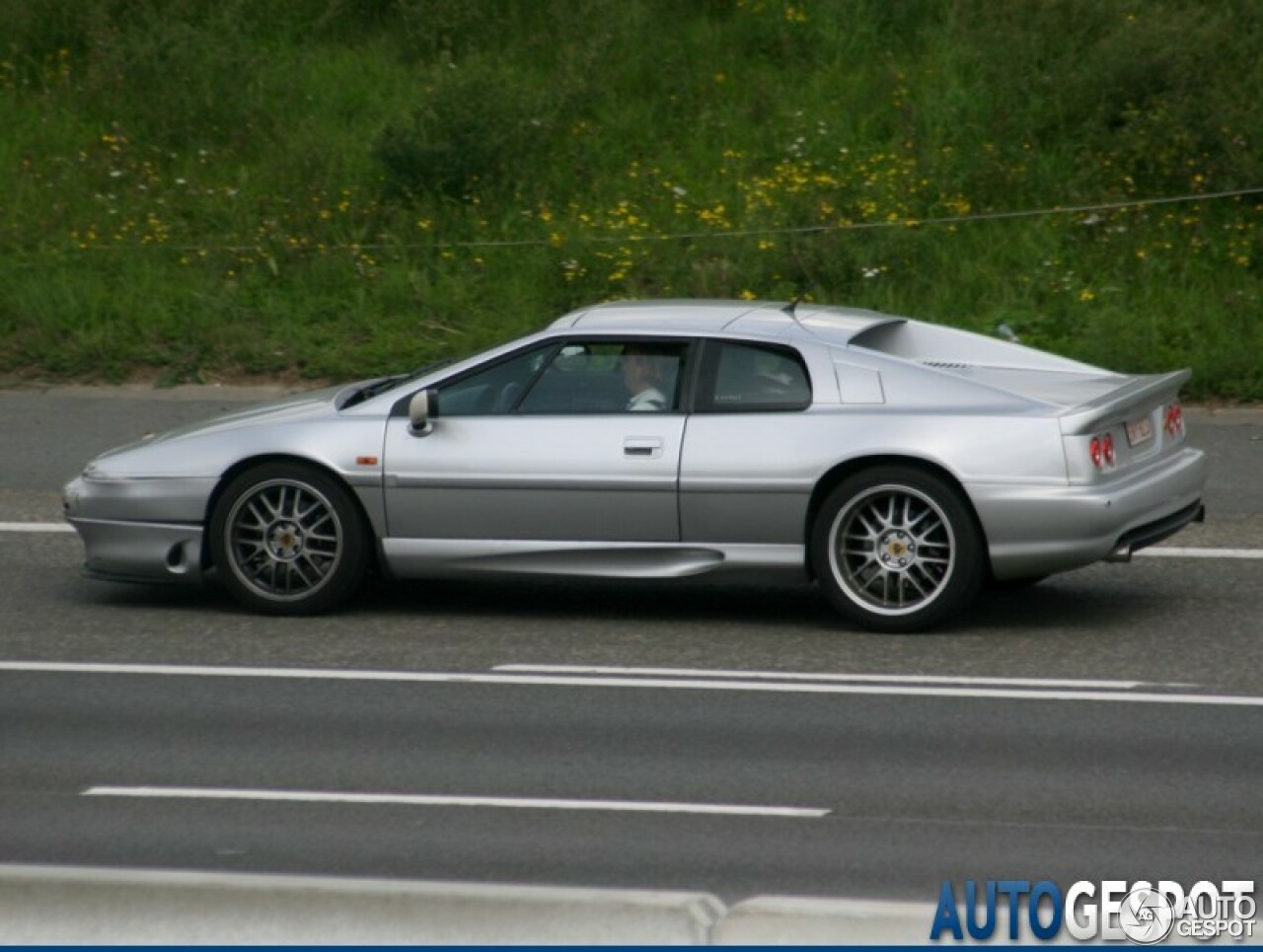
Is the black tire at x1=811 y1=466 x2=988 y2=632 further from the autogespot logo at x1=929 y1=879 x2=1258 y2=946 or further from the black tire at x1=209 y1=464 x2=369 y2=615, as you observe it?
the autogespot logo at x1=929 y1=879 x2=1258 y2=946

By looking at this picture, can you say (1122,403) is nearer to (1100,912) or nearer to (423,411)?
(423,411)

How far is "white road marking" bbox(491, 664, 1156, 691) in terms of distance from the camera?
7.91 meters

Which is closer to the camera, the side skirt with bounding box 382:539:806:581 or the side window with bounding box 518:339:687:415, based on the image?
the side skirt with bounding box 382:539:806:581

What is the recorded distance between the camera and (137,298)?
16141 mm

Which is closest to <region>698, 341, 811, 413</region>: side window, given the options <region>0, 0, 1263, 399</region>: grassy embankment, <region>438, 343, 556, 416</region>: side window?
<region>438, 343, 556, 416</region>: side window

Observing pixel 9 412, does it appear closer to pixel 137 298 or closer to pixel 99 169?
pixel 137 298

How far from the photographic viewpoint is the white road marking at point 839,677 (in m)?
7.91

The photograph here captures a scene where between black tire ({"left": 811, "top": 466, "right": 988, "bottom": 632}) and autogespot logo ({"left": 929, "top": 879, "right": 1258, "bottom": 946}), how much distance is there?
3063mm

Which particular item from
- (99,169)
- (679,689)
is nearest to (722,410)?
(679,689)

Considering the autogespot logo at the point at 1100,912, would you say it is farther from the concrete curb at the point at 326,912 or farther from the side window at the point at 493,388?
the side window at the point at 493,388

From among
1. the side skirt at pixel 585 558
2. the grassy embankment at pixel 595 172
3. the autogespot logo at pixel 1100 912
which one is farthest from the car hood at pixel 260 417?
the grassy embankment at pixel 595 172

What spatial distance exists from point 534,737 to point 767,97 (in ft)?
41.2

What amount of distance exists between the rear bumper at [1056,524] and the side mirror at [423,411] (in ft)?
7.58

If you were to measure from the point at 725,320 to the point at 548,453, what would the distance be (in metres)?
1.01
